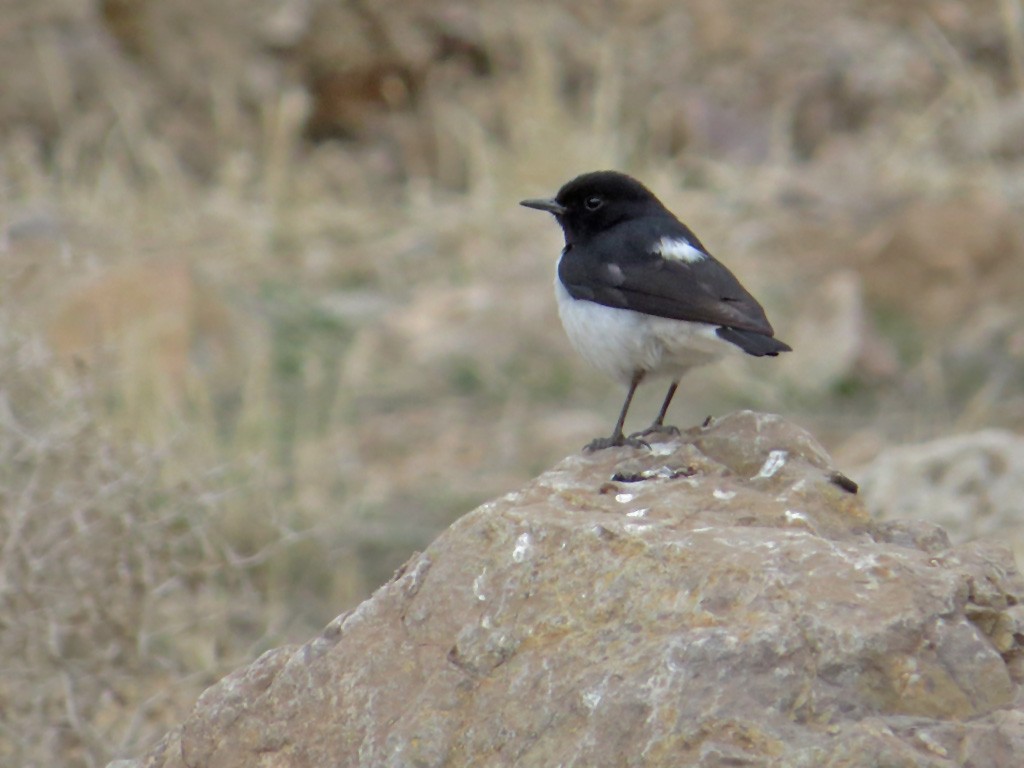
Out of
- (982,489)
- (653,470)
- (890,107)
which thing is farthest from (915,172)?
(653,470)

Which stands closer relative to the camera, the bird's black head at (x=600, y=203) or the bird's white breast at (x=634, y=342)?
the bird's white breast at (x=634, y=342)

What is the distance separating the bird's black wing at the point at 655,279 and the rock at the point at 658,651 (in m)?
1.07

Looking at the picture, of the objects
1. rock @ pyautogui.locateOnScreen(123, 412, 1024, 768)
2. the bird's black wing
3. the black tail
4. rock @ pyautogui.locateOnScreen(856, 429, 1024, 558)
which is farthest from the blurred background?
rock @ pyautogui.locateOnScreen(123, 412, 1024, 768)

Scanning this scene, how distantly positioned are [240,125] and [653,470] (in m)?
9.41

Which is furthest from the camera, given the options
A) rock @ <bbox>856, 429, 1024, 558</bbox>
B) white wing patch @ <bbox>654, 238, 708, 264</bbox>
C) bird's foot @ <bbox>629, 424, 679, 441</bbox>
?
rock @ <bbox>856, 429, 1024, 558</bbox>

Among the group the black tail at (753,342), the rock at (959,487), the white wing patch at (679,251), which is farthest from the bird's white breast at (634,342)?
the rock at (959,487)

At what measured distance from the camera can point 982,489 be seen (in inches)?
246

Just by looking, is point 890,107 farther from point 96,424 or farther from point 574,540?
point 574,540

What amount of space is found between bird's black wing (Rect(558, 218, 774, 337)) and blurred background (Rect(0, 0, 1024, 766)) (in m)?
1.18

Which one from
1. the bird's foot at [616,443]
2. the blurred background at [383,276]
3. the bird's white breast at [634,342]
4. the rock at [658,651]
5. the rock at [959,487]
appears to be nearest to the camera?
the rock at [658,651]

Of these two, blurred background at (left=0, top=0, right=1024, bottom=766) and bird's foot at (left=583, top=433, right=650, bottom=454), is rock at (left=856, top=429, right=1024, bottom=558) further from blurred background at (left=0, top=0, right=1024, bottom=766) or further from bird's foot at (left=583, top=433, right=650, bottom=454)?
bird's foot at (left=583, top=433, right=650, bottom=454)

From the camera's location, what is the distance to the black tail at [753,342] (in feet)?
13.9

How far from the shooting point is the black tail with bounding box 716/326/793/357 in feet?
13.9

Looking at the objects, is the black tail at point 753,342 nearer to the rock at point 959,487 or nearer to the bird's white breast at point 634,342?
the bird's white breast at point 634,342
